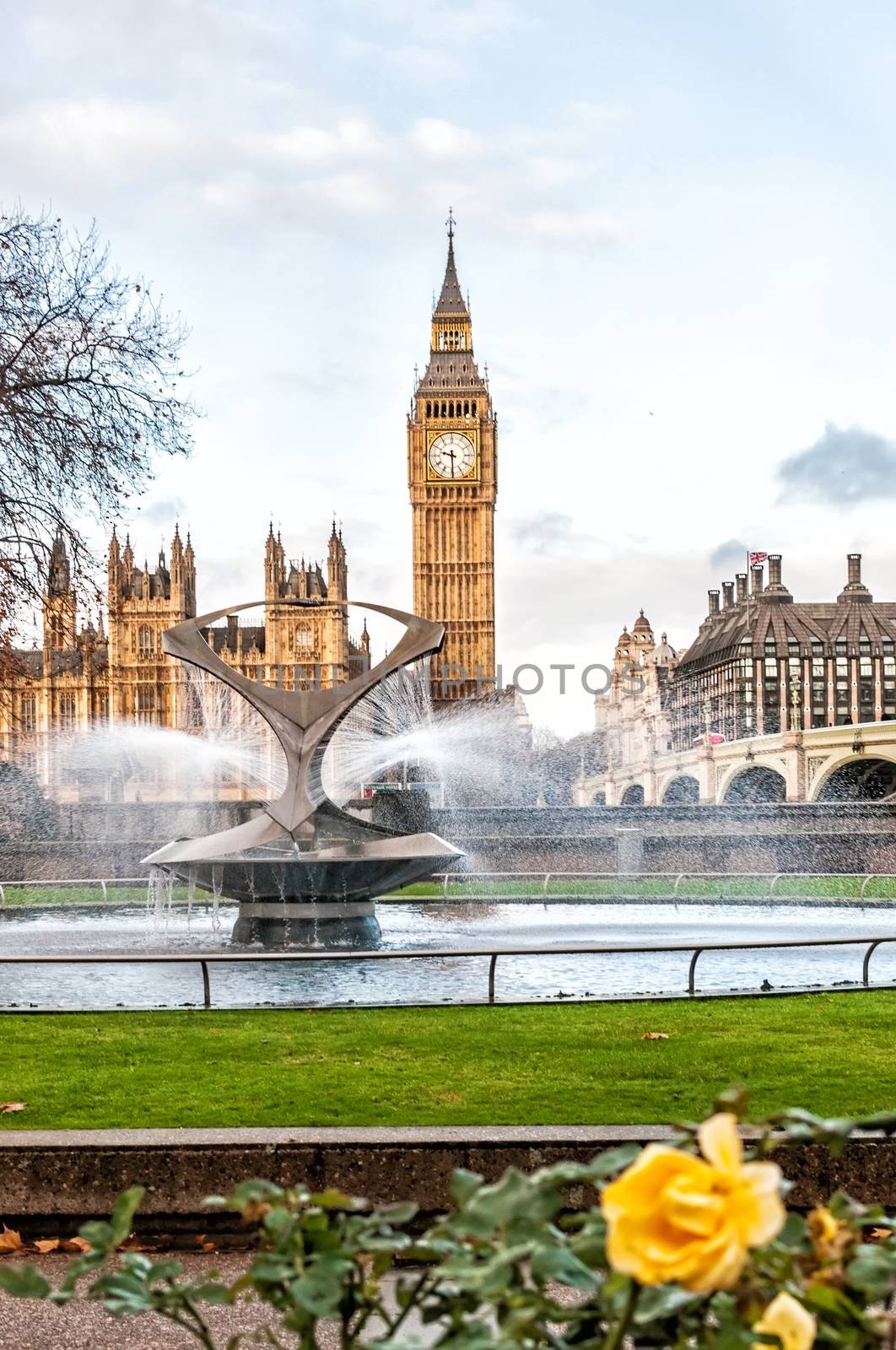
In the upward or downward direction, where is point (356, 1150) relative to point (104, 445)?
downward

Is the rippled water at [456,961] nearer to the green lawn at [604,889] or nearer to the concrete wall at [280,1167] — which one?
the green lawn at [604,889]

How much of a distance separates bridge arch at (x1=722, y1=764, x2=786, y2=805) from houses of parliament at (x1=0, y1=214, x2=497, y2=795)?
2420 centimetres

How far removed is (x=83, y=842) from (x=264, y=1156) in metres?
28.2

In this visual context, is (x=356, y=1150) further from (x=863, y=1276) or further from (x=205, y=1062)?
(x=863, y=1276)

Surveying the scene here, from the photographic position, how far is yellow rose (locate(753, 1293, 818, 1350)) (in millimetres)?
1398

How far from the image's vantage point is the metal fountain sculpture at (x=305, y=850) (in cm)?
1479

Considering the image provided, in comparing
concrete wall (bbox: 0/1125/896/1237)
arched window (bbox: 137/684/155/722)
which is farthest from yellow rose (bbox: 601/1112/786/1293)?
arched window (bbox: 137/684/155/722)

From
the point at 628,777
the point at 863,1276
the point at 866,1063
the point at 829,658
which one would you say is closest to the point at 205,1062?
the point at 866,1063

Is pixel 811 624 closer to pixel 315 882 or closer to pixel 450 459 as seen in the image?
pixel 450 459

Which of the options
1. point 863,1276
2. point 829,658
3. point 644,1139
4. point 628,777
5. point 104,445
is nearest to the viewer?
point 863,1276

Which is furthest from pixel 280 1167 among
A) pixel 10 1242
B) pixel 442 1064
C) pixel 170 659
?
pixel 170 659

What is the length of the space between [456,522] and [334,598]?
20.8 metres

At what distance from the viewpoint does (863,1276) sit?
148cm

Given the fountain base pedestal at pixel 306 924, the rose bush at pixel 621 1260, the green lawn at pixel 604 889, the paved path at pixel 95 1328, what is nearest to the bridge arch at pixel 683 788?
the green lawn at pixel 604 889
